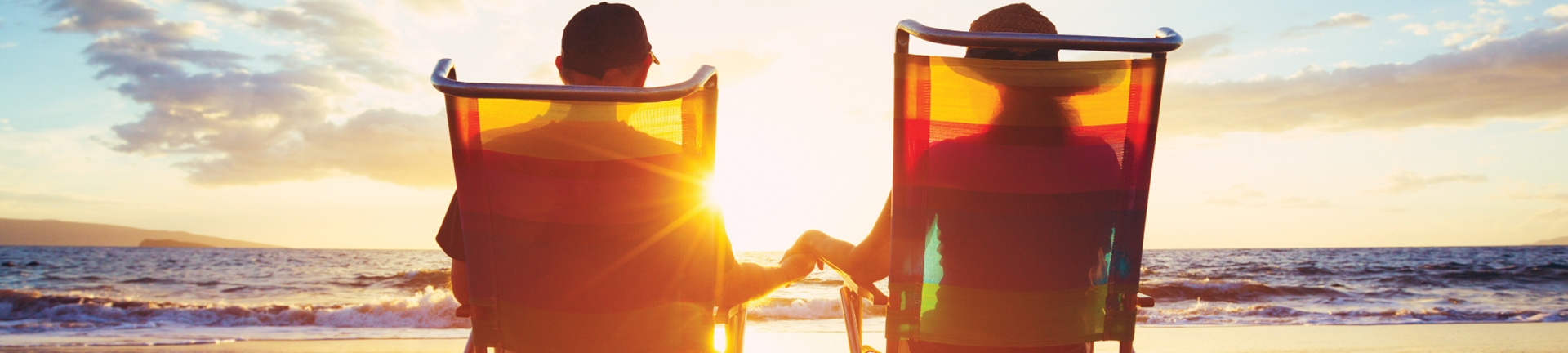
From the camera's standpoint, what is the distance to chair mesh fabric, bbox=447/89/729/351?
1690 mm

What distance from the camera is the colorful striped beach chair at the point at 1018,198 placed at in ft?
5.61

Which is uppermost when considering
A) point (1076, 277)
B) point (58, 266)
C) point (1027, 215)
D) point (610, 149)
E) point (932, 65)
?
Result: point (932, 65)

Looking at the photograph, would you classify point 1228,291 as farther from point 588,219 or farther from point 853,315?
point 588,219

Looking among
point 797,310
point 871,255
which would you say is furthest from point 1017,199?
point 797,310

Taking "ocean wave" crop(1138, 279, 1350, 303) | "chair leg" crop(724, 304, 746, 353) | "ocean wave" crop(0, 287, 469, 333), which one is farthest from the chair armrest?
"ocean wave" crop(1138, 279, 1350, 303)

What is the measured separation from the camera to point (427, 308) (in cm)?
977

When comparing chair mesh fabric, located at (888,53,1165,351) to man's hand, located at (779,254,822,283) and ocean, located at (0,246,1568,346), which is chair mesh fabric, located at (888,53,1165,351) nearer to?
man's hand, located at (779,254,822,283)

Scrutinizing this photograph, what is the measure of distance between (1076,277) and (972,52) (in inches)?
24.3

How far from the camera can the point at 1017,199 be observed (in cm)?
178

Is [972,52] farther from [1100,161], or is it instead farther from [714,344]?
[714,344]

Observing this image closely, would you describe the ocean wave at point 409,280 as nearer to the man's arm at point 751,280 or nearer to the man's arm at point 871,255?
the man's arm at point 751,280

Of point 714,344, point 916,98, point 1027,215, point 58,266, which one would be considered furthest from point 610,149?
point 58,266

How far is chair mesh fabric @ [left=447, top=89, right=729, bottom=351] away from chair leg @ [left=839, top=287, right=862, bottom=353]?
2.03 ft

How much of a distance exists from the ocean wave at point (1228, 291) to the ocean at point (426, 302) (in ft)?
0.13
